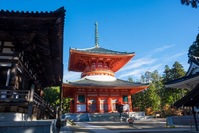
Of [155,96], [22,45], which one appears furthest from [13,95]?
[155,96]

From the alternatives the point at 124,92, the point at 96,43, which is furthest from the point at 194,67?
the point at 96,43

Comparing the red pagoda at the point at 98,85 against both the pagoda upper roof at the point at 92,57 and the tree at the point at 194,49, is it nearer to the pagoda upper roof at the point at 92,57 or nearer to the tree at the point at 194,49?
the pagoda upper roof at the point at 92,57

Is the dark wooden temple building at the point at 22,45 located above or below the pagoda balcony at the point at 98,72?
below

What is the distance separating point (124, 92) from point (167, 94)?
19354mm

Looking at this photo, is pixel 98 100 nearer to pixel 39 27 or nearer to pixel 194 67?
pixel 194 67

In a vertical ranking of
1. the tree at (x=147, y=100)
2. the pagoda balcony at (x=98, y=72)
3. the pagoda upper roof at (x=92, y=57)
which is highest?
the pagoda upper roof at (x=92, y=57)

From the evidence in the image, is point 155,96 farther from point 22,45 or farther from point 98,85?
point 22,45

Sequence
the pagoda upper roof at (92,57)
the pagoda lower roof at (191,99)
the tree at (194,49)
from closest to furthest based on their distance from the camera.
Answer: the pagoda lower roof at (191,99)
the pagoda upper roof at (92,57)
the tree at (194,49)

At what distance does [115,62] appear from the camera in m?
35.0

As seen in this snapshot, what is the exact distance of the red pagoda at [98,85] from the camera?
28.5 m

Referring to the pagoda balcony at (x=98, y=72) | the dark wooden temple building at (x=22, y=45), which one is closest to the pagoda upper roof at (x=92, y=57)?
the pagoda balcony at (x=98, y=72)

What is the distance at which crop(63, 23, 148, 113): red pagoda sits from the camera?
1121 inches

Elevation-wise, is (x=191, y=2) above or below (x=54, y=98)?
above

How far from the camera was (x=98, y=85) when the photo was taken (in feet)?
92.3
